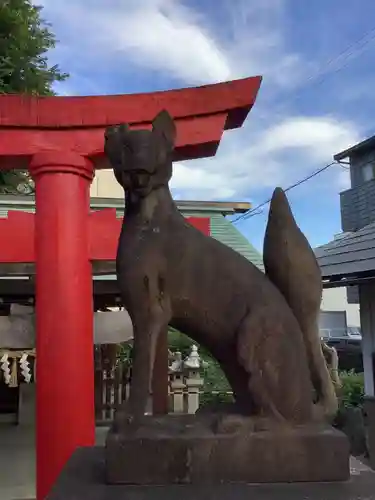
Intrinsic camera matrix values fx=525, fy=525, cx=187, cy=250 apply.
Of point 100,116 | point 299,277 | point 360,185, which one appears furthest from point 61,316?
point 360,185

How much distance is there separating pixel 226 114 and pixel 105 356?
544 centimetres

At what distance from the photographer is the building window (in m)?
14.3

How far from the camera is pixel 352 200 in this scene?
1518 centimetres

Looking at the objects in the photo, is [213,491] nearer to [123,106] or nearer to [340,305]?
[123,106]

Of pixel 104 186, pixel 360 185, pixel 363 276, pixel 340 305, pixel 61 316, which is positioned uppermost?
pixel 104 186

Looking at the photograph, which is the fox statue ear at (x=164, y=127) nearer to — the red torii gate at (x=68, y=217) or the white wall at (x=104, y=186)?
the red torii gate at (x=68, y=217)

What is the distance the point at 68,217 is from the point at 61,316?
69 centimetres

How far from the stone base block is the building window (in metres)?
13.6

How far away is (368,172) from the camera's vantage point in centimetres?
1441

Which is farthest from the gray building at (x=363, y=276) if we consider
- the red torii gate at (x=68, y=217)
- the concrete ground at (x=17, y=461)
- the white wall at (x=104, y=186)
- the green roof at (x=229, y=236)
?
the white wall at (x=104, y=186)

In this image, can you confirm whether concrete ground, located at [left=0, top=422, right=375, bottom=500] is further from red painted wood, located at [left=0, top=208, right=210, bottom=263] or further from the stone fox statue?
red painted wood, located at [left=0, top=208, right=210, bottom=263]

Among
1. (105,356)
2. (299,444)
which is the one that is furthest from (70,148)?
(105,356)

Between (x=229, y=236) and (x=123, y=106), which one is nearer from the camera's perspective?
(x=123, y=106)

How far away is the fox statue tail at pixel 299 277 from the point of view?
1.89 meters
